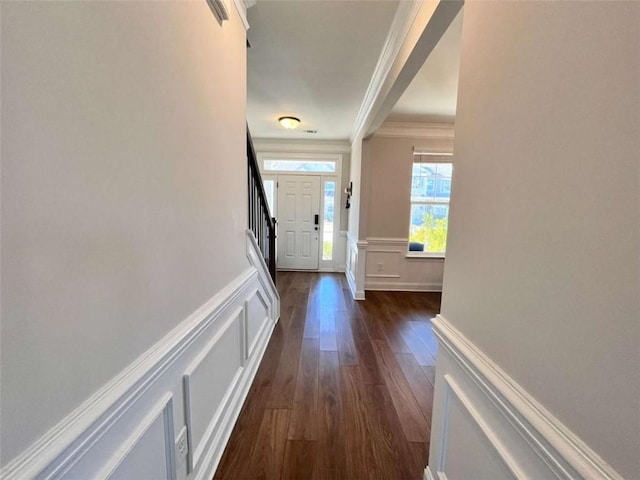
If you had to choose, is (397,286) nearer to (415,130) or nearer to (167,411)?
(415,130)

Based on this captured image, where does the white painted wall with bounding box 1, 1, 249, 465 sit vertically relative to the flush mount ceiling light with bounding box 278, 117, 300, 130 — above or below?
below

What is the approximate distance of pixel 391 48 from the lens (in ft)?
6.65

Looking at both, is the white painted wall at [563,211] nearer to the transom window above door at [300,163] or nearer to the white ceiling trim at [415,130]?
the white ceiling trim at [415,130]

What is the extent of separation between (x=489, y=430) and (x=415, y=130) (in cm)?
400

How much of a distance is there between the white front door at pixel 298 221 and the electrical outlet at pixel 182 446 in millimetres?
4415

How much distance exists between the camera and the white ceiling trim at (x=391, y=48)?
1627 millimetres

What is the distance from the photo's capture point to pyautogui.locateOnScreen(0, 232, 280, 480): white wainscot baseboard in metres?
0.57

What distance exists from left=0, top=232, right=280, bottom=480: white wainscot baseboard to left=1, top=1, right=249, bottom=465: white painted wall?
0.04 metres

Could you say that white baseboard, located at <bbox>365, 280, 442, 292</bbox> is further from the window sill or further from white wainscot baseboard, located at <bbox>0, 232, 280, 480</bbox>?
white wainscot baseboard, located at <bbox>0, 232, 280, 480</bbox>

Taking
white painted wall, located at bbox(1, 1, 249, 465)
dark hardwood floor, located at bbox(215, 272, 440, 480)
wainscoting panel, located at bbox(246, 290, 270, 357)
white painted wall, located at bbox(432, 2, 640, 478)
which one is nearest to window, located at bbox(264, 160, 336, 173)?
dark hardwood floor, located at bbox(215, 272, 440, 480)

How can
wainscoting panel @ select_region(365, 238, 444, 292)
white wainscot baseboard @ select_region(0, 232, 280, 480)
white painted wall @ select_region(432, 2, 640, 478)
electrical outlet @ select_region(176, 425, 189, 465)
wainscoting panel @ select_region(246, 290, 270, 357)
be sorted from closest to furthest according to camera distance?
white painted wall @ select_region(432, 2, 640, 478) < white wainscot baseboard @ select_region(0, 232, 280, 480) < electrical outlet @ select_region(176, 425, 189, 465) < wainscoting panel @ select_region(246, 290, 270, 357) < wainscoting panel @ select_region(365, 238, 444, 292)

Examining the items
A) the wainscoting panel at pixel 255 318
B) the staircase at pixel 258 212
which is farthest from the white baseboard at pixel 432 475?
the staircase at pixel 258 212

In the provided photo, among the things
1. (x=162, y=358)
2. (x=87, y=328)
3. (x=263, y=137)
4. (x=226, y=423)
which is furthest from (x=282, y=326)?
(x=263, y=137)

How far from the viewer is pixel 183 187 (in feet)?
3.44
